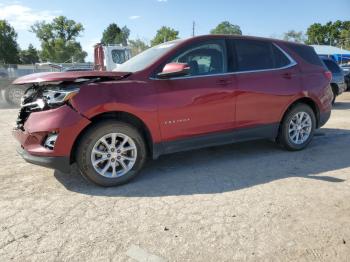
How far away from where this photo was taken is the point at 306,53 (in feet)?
19.1

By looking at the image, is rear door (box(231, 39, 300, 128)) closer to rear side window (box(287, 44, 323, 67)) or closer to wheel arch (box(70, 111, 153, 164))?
rear side window (box(287, 44, 323, 67))

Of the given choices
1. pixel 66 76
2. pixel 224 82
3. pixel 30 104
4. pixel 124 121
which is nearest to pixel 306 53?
pixel 224 82

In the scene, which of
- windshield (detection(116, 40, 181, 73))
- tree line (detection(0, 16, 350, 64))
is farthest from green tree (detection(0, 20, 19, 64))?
windshield (detection(116, 40, 181, 73))

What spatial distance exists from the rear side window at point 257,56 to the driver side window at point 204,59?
26 centimetres

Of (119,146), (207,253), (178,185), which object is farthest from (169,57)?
(207,253)

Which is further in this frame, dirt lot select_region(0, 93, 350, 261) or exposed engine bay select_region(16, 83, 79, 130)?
exposed engine bay select_region(16, 83, 79, 130)

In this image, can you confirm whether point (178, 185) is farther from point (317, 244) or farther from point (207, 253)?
point (317, 244)

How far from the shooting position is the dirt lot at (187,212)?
9.16 ft

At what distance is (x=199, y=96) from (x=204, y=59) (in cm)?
58

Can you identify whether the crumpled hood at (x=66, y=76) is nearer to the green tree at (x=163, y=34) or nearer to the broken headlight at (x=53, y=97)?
the broken headlight at (x=53, y=97)

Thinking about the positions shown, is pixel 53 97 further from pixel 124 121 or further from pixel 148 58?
pixel 148 58

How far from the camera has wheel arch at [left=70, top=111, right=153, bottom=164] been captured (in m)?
4.00

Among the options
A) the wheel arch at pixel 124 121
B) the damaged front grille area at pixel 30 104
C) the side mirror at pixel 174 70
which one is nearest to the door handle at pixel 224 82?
the side mirror at pixel 174 70

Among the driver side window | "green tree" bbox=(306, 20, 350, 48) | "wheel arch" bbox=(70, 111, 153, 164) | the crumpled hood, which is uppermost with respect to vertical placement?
"green tree" bbox=(306, 20, 350, 48)
